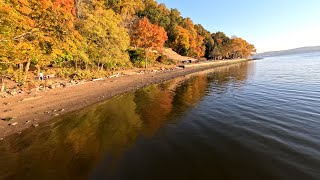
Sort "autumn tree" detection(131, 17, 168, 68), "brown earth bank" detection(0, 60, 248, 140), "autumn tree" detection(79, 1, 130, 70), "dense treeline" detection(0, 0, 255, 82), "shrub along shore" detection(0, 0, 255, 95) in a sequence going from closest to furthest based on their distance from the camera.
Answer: "brown earth bank" detection(0, 60, 248, 140) < "dense treeline" detection(0, 0, 255, 82) < "shrub along shore" detection(0, 0, 255, 95) < "autumn tree" detection(79, 1, 130, 70) < "autumn tree" detection(131, 17, 168, 68)

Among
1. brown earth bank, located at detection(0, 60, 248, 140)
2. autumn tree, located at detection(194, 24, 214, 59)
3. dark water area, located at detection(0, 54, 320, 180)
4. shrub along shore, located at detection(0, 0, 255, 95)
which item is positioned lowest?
dark water area, located at detection(0, 54, 320, 180)

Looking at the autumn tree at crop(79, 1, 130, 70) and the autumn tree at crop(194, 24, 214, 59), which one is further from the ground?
the autumn tree at crop(194, 24, 214, 59)

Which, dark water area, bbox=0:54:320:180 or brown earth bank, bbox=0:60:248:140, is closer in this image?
dark water area, bbox=0:54:320:180

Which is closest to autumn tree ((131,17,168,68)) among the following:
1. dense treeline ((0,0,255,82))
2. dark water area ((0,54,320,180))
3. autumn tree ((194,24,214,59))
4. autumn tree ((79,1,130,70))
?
dense treeline ((0,0,255,82))

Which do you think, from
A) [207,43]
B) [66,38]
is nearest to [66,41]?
[66,38]

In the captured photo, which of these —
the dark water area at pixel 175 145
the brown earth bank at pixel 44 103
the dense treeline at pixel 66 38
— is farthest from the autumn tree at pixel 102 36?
the dark water area at pixel 175 145

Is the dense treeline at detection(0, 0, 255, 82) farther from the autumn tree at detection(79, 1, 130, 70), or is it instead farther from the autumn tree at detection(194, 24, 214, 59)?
the autumn tree at detection(194, 24, 214, 59)

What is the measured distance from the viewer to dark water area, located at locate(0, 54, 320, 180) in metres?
10.7

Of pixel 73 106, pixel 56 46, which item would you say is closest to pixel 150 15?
pixel 56 46

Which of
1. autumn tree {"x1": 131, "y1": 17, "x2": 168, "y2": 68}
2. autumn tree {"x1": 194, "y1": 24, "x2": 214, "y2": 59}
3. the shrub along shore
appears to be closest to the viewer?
the shrub along shore

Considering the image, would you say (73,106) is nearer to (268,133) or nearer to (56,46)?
(56,46)

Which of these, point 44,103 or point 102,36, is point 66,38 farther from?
point 44,103

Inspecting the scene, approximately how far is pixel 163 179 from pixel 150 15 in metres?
103

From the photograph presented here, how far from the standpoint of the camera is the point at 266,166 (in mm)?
10727
